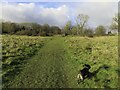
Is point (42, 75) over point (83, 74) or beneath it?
beneath

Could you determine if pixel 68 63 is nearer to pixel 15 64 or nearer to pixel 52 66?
pixel 52 66

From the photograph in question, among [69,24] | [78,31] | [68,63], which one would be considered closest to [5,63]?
[68,63]

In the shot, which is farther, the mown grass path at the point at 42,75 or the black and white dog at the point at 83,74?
the black and white dog at the point at 83,74

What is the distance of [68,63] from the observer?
19.8 m

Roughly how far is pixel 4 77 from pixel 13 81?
97 centimetres

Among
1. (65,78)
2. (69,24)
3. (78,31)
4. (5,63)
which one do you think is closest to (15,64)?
(5,63)

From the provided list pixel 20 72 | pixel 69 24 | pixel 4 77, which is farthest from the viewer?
pixel 69 24

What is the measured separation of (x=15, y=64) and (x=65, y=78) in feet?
17.5

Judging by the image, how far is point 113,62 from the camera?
18438 millimetres

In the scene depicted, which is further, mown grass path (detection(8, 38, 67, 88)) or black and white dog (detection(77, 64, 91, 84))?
black and white dog (detection(77, 64, 91, 84))

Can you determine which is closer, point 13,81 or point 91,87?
point 91,87

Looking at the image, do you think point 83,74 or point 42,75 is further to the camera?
point 42,75

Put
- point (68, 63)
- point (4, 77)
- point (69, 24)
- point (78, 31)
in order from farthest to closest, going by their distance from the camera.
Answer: point (69, 24)
point (78, 31)
point (68, 63)
point (4, 77)

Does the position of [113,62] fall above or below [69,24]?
below
